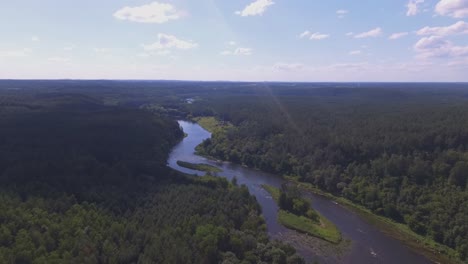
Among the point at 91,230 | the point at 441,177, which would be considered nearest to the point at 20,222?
the point at 91,230

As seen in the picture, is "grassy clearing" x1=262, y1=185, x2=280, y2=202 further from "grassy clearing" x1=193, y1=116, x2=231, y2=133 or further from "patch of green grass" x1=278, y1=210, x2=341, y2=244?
"grassy clearing" x1=193, y1=116, x2=231, y2=133

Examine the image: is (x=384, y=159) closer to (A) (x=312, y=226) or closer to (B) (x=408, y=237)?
(B) (x=408, y=237)

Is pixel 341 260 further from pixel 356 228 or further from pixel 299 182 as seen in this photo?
pixel 299 182

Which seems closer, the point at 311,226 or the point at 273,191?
the point at 311,226

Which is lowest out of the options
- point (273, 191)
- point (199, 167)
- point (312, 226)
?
point (312, 226)

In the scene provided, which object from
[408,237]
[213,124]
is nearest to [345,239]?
[408,237]

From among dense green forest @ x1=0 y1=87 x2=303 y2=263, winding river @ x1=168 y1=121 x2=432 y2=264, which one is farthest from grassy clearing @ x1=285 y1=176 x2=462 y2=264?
dense green forest @ x1=0 y1=87 x2=303 y2=263

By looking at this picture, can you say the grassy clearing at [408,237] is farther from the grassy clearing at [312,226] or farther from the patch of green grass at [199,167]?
the patch of green grass at [199,167]
